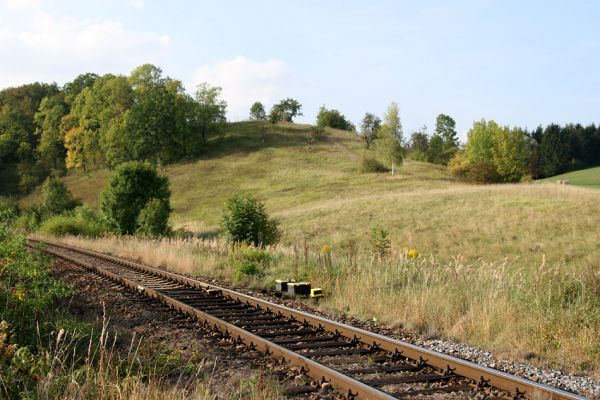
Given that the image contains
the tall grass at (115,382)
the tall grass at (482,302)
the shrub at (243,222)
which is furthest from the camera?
the shrub at (243,222)

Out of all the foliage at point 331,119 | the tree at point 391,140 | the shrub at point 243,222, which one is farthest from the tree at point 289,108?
the shrub at point 243,222

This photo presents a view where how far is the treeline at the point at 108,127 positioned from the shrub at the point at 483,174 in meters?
45.2

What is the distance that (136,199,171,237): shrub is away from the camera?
37.3 meters

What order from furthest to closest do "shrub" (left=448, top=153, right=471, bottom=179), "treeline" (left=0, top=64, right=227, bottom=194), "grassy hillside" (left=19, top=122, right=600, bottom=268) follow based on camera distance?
"treeline" (left=0, top=64, right=227, bottom=194)
"shrub" (left=448, top=153, right=471, bottom=179)
"grassy hillside" (left=19, top=122, right=600, bottom=268)

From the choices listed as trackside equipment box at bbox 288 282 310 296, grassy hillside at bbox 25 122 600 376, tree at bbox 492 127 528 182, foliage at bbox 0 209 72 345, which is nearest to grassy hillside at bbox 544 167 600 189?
tree at bbox 492 127 528 182

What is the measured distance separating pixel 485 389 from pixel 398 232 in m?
32.7

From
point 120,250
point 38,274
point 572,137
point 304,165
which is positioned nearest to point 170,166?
point 304,165

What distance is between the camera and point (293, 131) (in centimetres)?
11162

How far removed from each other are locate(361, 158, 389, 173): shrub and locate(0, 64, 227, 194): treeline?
98.4 feet

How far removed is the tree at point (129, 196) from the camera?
41969 millimetres

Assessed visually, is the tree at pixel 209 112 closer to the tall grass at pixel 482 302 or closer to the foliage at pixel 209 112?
the foliage at pixel 209 112

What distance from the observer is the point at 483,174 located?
7156 centimetres

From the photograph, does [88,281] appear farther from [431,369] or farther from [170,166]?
[170,166]

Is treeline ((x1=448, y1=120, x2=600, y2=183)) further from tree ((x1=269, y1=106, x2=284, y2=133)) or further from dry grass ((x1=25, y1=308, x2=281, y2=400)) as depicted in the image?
dry grass ((x1=25, y1=308, x2=281, y2=400))
